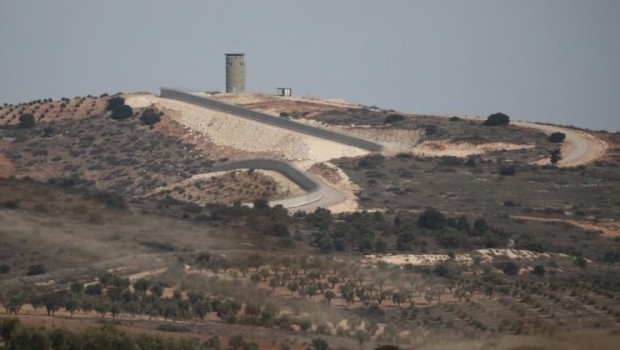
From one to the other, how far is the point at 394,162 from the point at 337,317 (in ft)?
251

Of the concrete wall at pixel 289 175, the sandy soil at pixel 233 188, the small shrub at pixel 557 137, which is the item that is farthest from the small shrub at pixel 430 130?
the sandy soil at pixel 233 188

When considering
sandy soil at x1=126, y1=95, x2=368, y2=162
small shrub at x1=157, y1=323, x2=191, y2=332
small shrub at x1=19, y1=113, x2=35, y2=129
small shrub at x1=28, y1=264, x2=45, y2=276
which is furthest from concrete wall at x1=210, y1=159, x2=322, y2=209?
small shrub at x1=157, y1=323, x2=191, y2=332

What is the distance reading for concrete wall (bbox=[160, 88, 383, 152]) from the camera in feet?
473

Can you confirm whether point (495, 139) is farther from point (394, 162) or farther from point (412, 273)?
point (412, 273)

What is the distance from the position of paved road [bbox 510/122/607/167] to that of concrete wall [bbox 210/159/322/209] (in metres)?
24.1

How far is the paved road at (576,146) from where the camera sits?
133 metres

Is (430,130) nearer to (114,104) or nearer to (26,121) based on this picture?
(114,104)

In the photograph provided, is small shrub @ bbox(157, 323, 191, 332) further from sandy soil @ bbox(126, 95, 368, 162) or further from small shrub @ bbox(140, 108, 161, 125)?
small shrub @ bbox(140, 108, 161, 125)

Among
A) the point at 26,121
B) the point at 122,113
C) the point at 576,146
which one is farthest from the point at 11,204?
the point at 122,113

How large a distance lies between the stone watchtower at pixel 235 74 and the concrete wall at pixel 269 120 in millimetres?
7006

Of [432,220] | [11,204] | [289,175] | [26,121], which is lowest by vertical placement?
[26,121]

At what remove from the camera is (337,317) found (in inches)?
2223

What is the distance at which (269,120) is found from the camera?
509ft

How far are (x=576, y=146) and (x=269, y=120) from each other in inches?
1275
